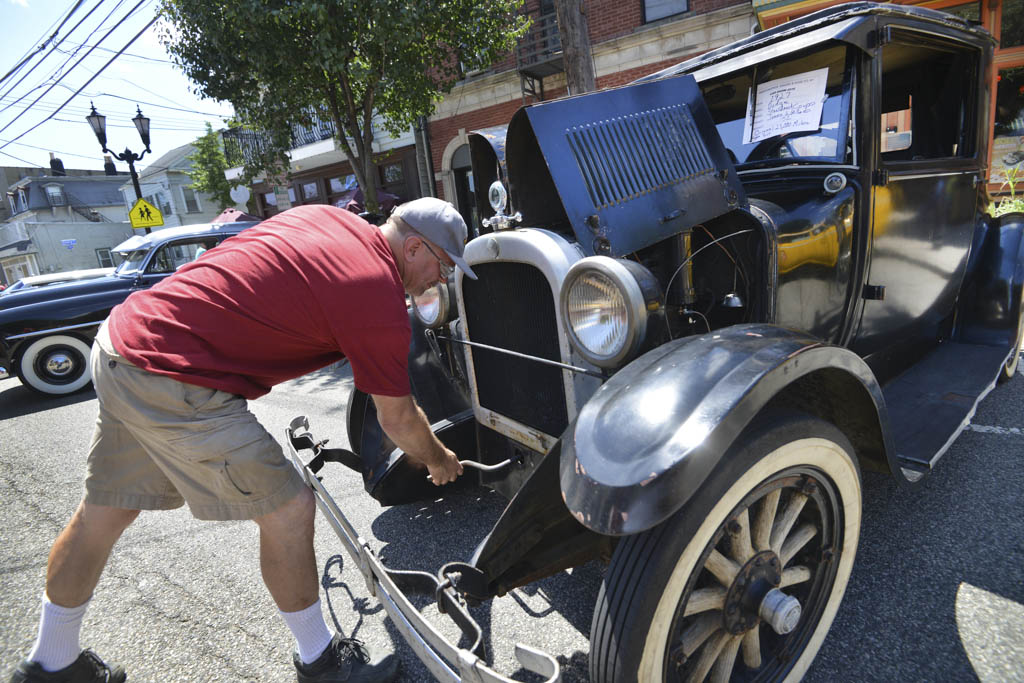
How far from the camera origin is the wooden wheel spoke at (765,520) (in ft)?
4.59

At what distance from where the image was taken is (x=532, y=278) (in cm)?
186

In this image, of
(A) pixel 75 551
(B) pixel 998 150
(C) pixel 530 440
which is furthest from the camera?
(B) pixel 998 150

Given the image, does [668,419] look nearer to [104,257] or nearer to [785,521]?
[785,521]

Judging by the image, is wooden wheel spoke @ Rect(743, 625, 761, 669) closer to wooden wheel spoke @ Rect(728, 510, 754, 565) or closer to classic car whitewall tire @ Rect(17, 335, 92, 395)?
wooden wheel spoke @ Rect(728, 510, 754, 565)

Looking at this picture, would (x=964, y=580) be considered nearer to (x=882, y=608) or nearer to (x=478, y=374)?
(x=882, y=608)

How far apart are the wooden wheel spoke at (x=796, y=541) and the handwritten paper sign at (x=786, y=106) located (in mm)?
1577

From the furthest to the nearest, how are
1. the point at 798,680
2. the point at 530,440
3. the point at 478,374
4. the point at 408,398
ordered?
the point at 478,374 → the point at 530,440 → the point at 408,398 → the point at 798,680

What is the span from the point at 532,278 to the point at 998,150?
8.84 meters

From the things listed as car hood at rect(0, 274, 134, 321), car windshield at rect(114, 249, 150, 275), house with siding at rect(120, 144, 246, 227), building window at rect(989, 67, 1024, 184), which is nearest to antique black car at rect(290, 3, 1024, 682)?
building window at rect(989, 67, 1024, 184)

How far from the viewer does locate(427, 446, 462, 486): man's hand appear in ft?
5.74

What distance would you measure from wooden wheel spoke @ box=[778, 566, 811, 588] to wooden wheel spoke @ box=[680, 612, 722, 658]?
22 centimetres

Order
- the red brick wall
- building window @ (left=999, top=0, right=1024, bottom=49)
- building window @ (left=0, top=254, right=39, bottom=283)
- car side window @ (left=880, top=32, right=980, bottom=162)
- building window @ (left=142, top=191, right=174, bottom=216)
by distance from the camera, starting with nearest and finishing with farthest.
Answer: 1. car side window @ (left=880, top=32, right=980, bottom=162)
2. building window @ (left=999, top=0, right=1024, bottom=49)
3. the red brick wall
4. building window @ (left=142, top=191, right=174, bottom=216)
5. building window @ (left=0, top=254, right=39, bottom=283)

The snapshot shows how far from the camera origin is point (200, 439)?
1.51 meters

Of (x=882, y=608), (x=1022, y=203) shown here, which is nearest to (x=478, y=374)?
(x=882, y=608)
